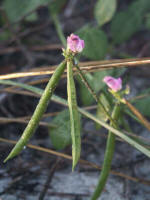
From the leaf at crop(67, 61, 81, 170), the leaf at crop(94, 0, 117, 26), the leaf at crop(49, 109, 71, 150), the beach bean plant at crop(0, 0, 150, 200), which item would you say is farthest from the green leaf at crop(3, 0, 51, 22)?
the leaf at crop(67, 61, 81, 170)

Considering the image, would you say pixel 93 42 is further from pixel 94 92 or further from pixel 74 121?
pixel 74 121

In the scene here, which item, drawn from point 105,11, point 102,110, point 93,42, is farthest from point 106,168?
point 105,11

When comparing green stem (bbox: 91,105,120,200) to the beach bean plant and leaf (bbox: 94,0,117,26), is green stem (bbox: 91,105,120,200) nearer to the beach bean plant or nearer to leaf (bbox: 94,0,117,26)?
the beach bean plant

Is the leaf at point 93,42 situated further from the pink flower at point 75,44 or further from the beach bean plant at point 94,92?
the pink flower at point 75,44

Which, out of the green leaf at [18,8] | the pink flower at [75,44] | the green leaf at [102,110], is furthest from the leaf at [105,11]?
the pink flower at [75,44]

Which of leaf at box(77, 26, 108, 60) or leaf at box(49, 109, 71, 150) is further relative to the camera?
leaf at box(77, 26, 108, 60)

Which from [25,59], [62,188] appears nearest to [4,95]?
[25,59]

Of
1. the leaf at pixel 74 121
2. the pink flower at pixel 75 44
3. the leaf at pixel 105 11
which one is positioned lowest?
the leaf at pixel 74 121
